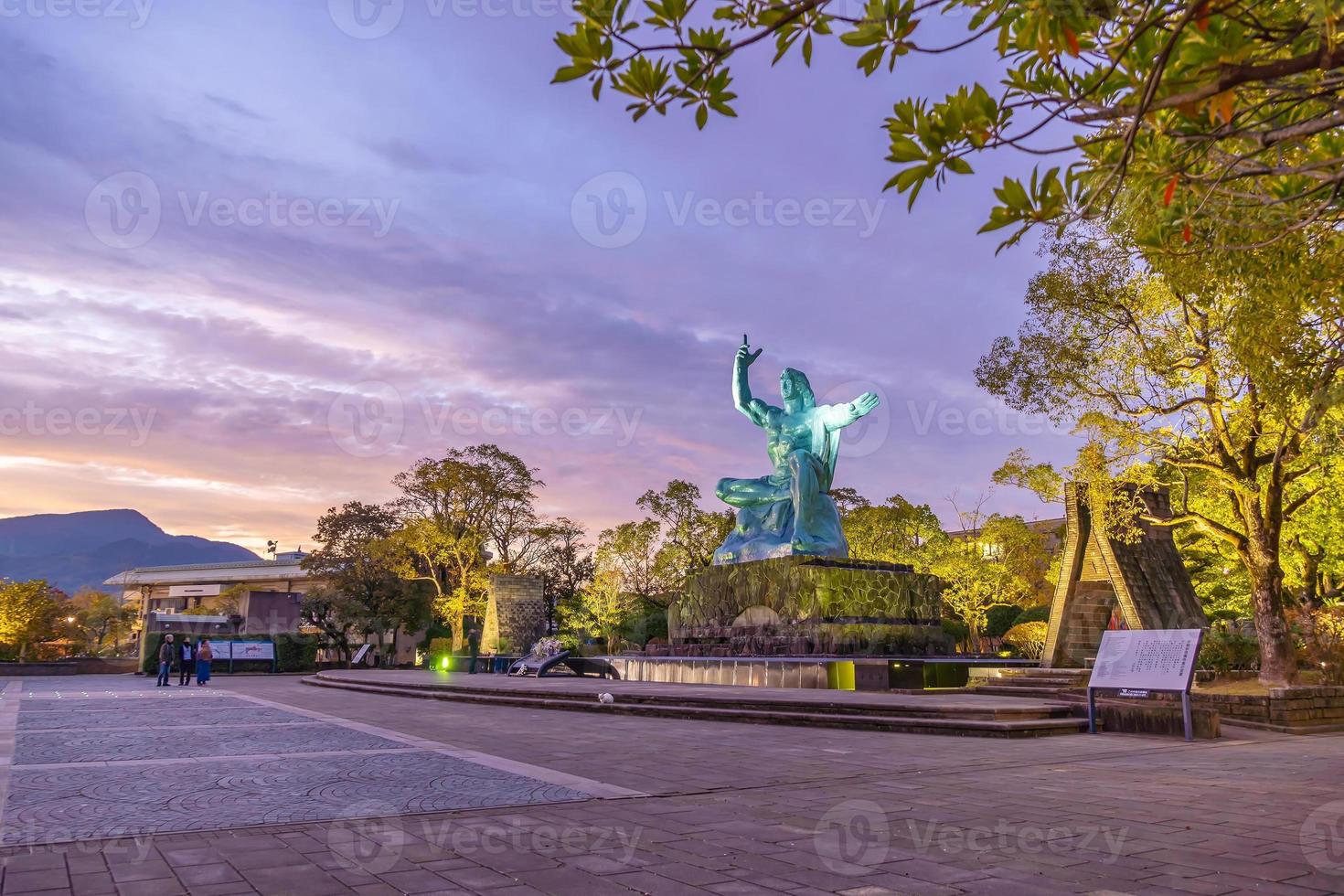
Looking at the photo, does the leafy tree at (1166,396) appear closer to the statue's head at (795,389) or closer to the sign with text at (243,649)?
the statue's head at (795,389)

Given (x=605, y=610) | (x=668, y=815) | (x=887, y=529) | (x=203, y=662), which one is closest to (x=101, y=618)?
(x=605, y=610)

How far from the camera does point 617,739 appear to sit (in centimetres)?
945

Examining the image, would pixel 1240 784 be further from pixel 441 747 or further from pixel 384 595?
pixel 384 595

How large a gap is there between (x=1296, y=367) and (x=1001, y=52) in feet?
21.5

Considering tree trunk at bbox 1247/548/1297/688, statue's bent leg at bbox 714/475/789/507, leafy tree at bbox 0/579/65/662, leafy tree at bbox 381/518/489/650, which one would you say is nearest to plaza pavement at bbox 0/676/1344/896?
tree trunk at bbox 1247/548/1297/688

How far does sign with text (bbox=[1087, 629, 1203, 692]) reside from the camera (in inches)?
357

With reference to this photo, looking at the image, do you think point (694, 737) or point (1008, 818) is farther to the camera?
point (694, 737)

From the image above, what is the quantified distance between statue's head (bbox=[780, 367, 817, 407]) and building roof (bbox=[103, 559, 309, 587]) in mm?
56209

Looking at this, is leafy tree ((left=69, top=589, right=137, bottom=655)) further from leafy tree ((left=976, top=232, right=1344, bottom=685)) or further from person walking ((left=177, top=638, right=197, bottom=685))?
leafy tree ((left=976, top=232, right=1344, bottom=685))

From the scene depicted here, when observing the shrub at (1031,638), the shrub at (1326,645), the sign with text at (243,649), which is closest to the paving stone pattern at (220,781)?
the shrub at (1326,645)

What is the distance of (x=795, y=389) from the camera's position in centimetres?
2712

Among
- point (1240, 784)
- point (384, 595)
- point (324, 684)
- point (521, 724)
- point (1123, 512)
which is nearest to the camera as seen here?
point (1240, 784)

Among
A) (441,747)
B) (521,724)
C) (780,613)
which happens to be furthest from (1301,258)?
(780,613)

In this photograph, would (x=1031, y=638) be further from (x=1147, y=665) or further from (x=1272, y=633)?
(x=1147, y=665)
